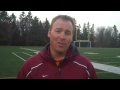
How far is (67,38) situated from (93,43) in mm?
51335

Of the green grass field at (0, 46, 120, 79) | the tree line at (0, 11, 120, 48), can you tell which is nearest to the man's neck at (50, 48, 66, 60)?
the green grass field at (0, 46, 120, 79)

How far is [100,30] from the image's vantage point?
57406 mm

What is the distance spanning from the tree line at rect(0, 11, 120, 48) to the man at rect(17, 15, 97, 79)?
35.9 metres

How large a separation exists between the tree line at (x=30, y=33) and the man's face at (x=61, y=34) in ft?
118

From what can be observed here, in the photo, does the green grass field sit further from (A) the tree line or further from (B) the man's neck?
(A) the tree line

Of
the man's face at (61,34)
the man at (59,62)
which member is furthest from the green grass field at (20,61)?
the man's face at (61,34)

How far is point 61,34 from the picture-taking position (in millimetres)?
2031

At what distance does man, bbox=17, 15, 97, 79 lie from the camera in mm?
2035

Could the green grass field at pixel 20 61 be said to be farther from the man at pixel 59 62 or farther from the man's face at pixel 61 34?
the man's face at pixel 61 34

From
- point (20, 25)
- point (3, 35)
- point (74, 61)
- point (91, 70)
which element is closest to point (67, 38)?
point (74, 61)

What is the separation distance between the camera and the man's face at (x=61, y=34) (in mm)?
2029

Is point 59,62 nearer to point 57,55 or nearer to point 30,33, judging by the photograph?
point 57,55

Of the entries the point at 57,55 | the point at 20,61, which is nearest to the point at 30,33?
the point at 20,61
